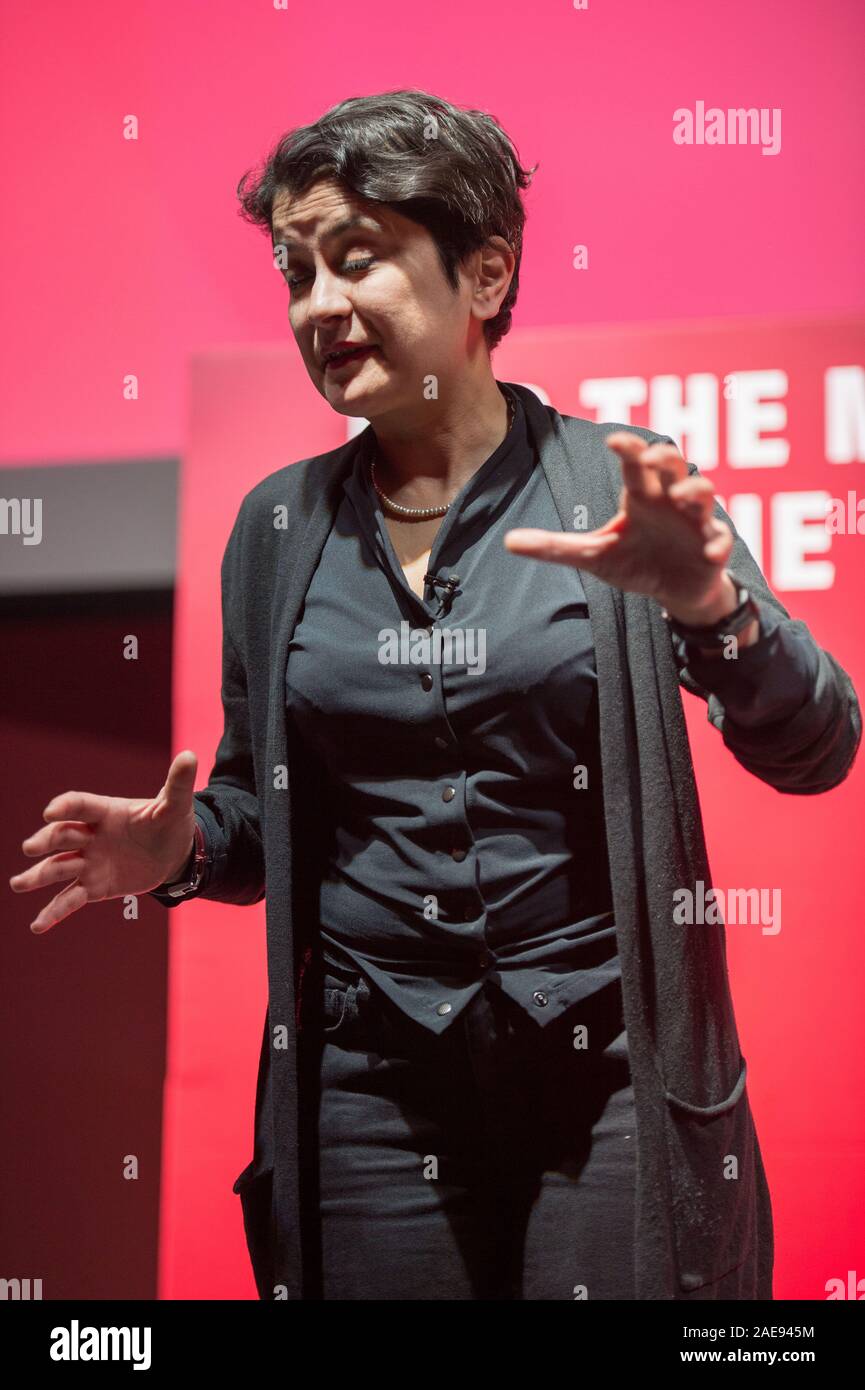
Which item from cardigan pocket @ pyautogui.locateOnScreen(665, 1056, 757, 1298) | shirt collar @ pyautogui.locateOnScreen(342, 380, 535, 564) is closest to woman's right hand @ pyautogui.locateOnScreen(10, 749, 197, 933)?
shirt collar @ pyautogui.locateOnScreen(342, 380, 535, 564)

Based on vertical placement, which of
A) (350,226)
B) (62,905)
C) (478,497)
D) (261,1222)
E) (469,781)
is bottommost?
(261,1222)

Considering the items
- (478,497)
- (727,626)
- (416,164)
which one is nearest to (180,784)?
(478,497)

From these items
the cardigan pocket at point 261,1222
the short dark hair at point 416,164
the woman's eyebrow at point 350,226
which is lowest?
the cardigan pocket at point 261,1222

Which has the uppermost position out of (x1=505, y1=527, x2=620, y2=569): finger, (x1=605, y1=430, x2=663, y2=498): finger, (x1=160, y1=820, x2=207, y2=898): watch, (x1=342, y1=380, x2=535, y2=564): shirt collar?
(x1=342, y1=380, x2=535, y2=564): shirt collar

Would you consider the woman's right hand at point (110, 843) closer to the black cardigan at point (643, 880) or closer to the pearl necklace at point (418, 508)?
the black cardigan at point (643, 880)

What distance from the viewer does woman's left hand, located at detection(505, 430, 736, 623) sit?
0.88m

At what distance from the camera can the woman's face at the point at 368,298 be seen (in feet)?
3.76

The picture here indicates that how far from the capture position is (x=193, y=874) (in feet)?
3.99

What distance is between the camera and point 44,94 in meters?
1.69

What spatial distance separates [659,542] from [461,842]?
0.32m

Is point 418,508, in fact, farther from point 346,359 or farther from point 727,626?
point 727,626

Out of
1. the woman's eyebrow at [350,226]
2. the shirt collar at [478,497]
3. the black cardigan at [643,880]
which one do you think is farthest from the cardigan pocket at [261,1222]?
the woman's eyebrow at [350,226]

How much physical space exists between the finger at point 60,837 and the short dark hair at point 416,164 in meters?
0.60

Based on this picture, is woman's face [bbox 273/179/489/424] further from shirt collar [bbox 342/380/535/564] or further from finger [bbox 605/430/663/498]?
finger [bbox 605/430/663/498]
